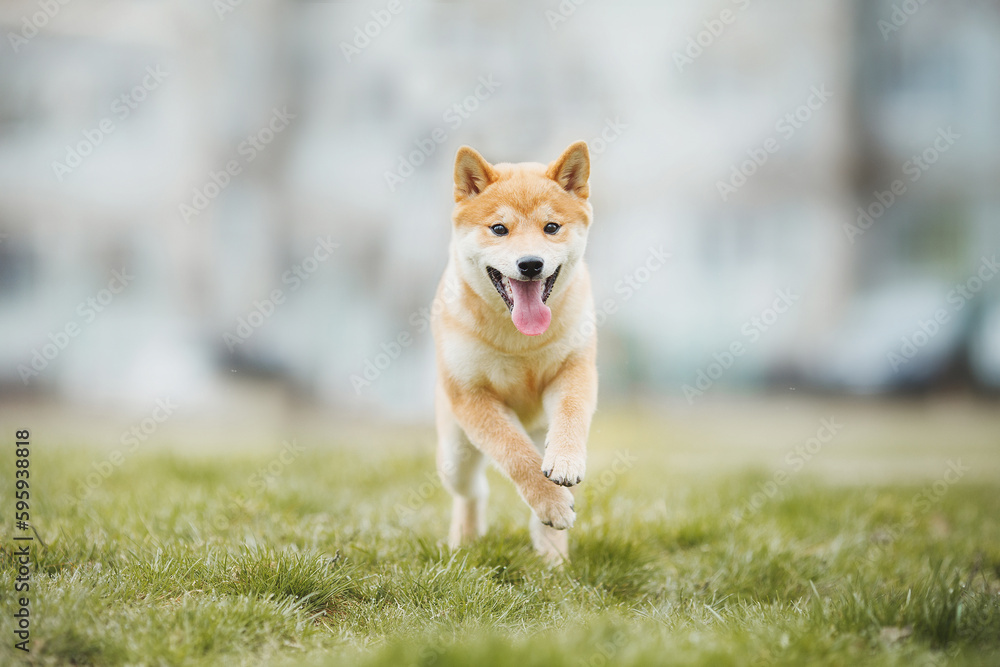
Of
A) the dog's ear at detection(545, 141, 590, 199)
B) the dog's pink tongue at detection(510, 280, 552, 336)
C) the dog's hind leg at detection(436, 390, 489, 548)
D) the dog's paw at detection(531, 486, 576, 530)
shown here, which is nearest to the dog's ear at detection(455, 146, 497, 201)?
the dog's ear at detection(545, 141, 590, 199)

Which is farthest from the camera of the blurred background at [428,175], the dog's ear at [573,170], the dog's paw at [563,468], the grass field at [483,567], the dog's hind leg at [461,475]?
the blurred background at [428,175]

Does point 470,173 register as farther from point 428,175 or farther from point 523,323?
point 428,175

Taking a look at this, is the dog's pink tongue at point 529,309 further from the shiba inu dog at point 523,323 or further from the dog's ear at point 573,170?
the dog's ear at point 573,170

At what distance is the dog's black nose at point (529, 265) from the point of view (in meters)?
2.85

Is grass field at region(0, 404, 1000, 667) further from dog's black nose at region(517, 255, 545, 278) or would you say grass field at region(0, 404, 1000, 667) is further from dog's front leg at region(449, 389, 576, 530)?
dog's black nose at region(517, 255, 545, 278)

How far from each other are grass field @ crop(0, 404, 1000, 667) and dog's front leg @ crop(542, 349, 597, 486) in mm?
553

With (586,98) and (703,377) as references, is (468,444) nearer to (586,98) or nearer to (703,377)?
(703,377)

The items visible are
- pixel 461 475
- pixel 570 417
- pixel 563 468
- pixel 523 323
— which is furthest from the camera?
pixel 461 475

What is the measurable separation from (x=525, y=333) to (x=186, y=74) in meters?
9.27

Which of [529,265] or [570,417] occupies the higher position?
[529,265]

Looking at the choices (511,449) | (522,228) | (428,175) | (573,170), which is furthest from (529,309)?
(428,175)

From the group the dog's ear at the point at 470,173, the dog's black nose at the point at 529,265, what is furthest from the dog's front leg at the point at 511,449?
the dog's ear at the point at 470,173

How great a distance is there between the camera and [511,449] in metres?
3.03

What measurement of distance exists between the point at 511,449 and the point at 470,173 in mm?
1259
